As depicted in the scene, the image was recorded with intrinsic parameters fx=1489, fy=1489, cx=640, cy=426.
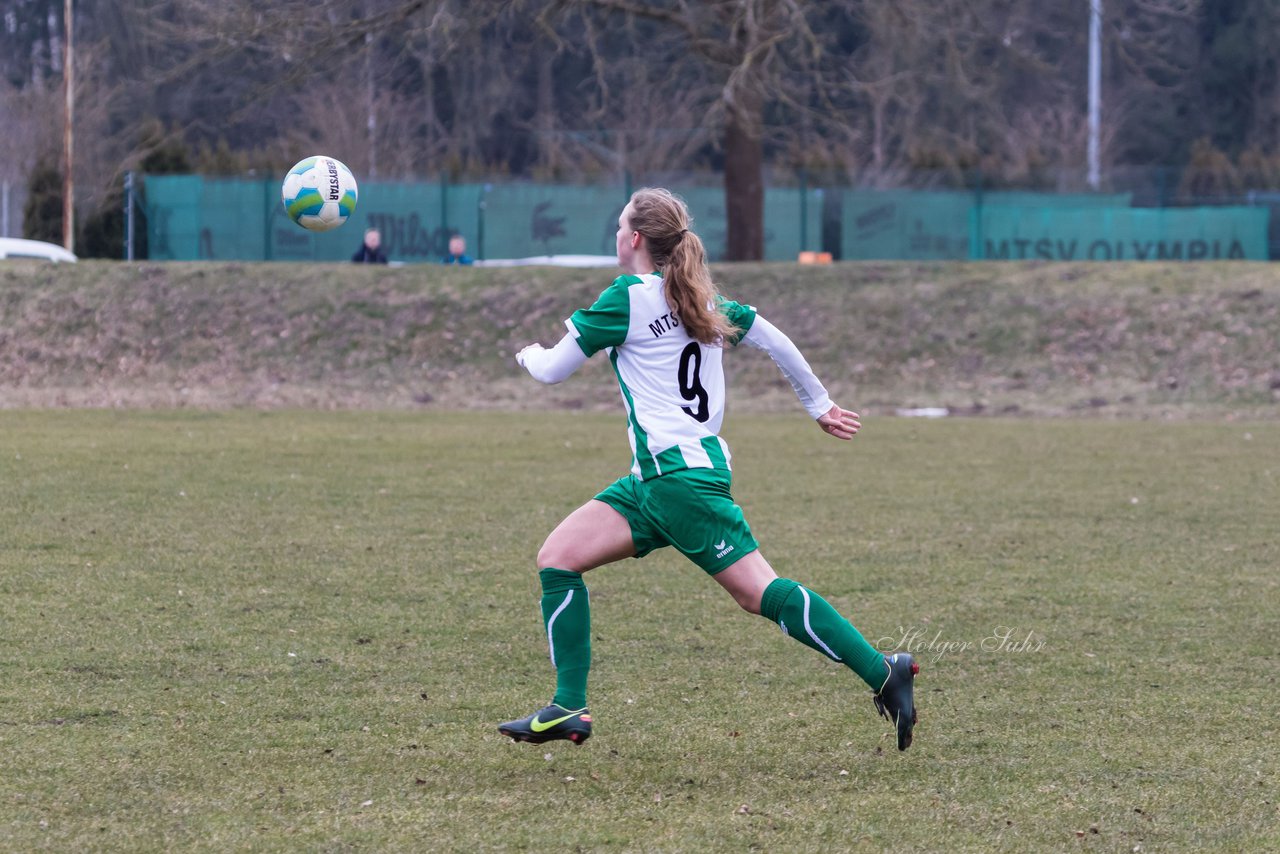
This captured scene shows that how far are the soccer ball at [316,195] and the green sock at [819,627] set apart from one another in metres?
3.10

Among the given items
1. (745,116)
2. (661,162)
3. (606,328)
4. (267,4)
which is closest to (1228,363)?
(745,116)

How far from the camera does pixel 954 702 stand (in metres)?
5.84

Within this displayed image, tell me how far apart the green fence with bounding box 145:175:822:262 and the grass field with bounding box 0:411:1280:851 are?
22.5 meters

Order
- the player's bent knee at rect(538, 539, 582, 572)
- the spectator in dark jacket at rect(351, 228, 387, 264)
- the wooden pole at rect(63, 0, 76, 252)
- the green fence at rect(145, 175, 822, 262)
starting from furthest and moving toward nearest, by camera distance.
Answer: the green fence at rect(145, 175, 822, 262)
the wooden pole at rect(63, 0, 76, 252)
the spectator in dark jacket at rect(351, 228, 387, 264)
the player's bent knee at rect(538, 539, 582, 572)

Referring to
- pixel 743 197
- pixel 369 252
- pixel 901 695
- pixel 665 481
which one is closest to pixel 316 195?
pixel 665 481

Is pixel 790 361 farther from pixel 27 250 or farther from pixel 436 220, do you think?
pixel 436 220

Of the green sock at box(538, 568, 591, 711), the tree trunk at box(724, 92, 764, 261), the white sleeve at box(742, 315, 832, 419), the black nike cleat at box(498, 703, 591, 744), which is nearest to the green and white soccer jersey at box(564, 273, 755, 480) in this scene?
the white sleeve at box(742, 315, 832, 419)

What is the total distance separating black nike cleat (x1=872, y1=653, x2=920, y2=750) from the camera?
4.95 meters

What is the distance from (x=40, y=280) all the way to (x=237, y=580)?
18.1 meters

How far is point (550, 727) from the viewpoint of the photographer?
4.96 meters

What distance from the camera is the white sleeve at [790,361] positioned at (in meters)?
5.22

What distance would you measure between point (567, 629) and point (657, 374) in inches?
36.5

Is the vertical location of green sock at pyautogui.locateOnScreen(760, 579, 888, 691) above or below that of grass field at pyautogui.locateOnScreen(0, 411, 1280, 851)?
above

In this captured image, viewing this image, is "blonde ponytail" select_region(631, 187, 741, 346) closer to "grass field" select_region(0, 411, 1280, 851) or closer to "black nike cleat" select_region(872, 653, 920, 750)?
"black nike cleat" select_region(872, 653, 920, 750)
